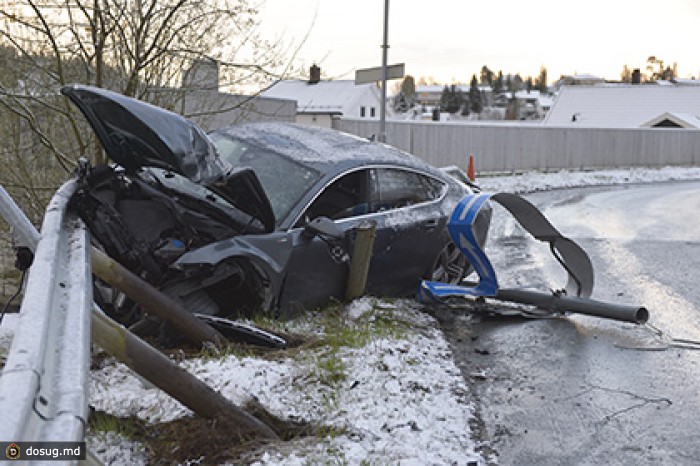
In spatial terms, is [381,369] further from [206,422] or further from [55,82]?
[55,82]

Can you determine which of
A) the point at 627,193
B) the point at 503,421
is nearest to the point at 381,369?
the point at 503,421

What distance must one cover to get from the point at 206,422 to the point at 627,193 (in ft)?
66.8

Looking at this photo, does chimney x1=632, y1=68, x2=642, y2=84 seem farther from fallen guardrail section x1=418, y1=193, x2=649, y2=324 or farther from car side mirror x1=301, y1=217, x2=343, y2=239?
car side mirror x1=301, y1=217, x2=343, y2=239

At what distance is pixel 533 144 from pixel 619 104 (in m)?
31.5

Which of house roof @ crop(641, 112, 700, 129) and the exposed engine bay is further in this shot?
house roof @ crop(641, 112, 700, 129)

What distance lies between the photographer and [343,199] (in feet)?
21.3

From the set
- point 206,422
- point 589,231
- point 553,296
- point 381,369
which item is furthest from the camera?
point 589,231

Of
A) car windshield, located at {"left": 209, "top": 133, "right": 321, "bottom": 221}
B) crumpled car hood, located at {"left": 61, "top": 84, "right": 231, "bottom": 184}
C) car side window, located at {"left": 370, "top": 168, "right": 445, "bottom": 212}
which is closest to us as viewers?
crumpled car hood, located at {"left": 61, "top": 84, "right": 231, "bottom": 184}

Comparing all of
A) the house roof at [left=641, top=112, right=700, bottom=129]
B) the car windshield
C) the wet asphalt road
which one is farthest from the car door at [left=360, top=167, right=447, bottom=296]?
the house roof at [left=641, top=112, right=700, bottom=129]

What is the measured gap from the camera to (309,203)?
239 inches

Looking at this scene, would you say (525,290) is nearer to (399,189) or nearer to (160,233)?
(399,189)

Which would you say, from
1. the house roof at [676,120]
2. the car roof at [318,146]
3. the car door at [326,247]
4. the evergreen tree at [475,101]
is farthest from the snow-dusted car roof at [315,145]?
the evergreen tree at [475,101]

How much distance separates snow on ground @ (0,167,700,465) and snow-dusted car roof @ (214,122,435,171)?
5.32 feet

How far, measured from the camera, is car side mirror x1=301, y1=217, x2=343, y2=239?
5.80 m
